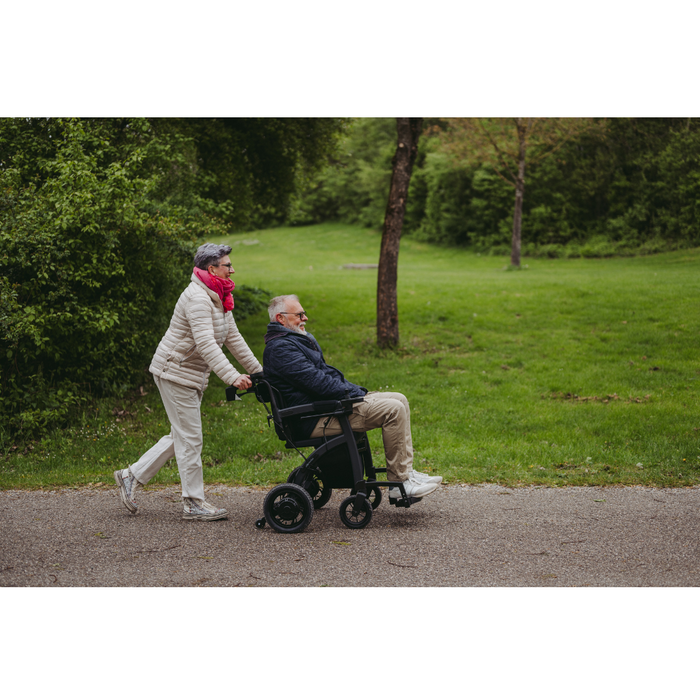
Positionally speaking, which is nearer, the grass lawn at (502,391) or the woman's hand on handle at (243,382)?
the woman's hand on handle at (243,382)

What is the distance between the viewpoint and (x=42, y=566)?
463 centimetres

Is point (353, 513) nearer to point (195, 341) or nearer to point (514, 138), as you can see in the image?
point (195, 341)

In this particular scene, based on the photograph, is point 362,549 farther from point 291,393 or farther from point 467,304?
point 467,304

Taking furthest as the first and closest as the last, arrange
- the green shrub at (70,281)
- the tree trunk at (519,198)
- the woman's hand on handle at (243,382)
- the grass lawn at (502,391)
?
the tree trunk at (519,198), the green shrub at (70,281), the grass lawn at (502,391), the woman's hand on handle at (243,382)

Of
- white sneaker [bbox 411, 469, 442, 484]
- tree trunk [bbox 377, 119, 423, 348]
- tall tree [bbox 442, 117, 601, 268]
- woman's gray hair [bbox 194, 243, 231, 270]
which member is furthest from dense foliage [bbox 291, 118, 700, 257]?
white sneaker [bbox 411, 469, 442, 484]

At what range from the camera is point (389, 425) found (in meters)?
5.28

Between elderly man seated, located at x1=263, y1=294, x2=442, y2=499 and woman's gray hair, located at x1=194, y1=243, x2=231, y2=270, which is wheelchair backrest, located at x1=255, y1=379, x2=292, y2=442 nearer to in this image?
elderly man seated, located at x1=263, y1=294, x2=442, y2=499

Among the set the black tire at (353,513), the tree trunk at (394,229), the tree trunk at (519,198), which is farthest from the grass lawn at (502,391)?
the tree trunk at (519,198)

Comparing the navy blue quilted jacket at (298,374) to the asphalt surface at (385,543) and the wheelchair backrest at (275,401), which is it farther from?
the asphalt surface at (385,543)

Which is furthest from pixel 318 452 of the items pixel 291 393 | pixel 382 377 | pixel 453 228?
pixel 453 228

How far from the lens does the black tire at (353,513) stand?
205 inches

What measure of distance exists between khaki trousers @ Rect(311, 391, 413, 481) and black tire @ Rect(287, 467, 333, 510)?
0.32 metres

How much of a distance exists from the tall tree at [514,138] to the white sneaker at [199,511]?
22.9 m

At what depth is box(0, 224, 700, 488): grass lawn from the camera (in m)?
7.22
